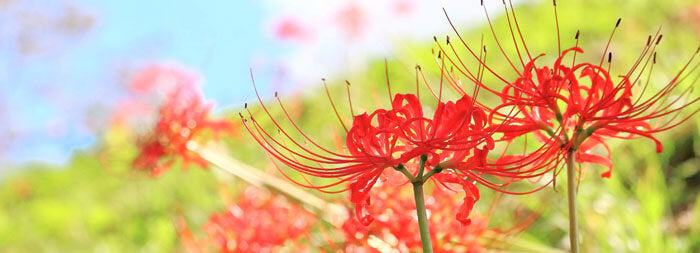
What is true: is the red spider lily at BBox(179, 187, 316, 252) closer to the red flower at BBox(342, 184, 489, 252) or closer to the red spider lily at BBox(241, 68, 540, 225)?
the red flower at BBox(342, 184, 489, 252)

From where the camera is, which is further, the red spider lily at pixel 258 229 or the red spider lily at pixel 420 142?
the red spider lily at pixel 258 229

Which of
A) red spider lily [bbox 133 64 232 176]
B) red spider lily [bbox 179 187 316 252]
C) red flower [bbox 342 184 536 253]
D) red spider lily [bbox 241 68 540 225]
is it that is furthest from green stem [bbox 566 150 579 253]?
red spider lily [bbox 133 64 232 176]

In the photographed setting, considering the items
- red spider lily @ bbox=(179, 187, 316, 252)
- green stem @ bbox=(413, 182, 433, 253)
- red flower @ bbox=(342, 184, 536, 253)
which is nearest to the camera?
green stem @ bbox=(413, 182, 433, 253)

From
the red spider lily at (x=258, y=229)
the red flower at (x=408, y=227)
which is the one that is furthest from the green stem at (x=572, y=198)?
the red spider lily at (x=258, y=229)

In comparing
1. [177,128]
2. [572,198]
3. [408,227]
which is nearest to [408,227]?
[408,227]

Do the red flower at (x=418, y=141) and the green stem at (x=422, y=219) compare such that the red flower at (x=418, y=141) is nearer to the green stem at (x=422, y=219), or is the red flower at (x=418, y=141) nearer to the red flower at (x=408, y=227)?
the green stem at (x=422, y=219)

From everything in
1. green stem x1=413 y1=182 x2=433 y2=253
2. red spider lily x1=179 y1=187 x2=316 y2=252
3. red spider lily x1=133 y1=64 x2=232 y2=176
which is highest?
red spider lily x1=133 y1=64 x2=232 y2=176

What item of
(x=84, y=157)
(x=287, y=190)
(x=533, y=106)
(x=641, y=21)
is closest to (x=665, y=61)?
(x=641, y=21)
